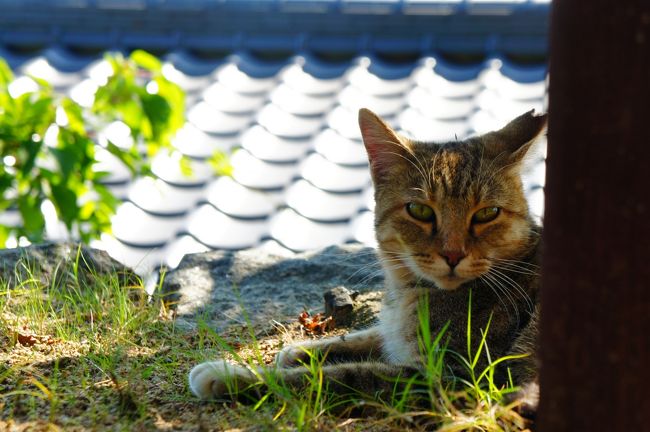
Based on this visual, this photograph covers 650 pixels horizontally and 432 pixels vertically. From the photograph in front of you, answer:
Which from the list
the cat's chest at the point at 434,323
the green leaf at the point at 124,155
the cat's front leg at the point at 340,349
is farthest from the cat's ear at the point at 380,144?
the green leaf at the point at 124,155

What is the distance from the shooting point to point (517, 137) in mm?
2668

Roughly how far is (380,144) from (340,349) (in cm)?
68

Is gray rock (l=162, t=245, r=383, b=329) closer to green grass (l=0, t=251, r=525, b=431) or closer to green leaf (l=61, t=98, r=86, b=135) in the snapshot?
green grass (l=0, t=251, r=525, b=431)

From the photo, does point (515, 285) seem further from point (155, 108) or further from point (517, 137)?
point (155, 108)

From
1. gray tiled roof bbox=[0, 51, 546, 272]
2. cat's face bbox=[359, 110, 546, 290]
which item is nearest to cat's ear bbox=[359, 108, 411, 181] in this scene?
cat's face bbox=[359, 110, 546, 290]

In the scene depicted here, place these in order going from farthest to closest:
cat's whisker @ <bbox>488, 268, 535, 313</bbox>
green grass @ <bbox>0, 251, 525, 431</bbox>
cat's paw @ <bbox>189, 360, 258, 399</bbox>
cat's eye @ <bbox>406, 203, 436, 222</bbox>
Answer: cat's eye @ <bbox>406, 203, 436, 222</bbox>, cat's whisker @ <bbox>488, 268, 535, 313</bbox>, cat's paw @ <bbox>189, 360, 258, 399</bbox>, green grass @ <bbox>0, 251, 525, 431</bbox>

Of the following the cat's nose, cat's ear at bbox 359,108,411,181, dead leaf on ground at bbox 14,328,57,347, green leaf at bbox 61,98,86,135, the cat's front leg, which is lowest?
the cat's front leg

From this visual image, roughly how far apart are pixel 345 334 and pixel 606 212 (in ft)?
4.78

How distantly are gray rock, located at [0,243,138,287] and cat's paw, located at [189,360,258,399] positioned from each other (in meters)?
0.88

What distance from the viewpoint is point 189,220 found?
541 cm

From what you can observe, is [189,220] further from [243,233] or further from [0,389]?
[0,389]

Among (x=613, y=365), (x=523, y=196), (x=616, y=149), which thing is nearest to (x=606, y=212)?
(x=616, y=149)

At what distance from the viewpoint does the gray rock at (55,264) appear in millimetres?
2914

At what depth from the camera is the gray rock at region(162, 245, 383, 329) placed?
2.88 m
